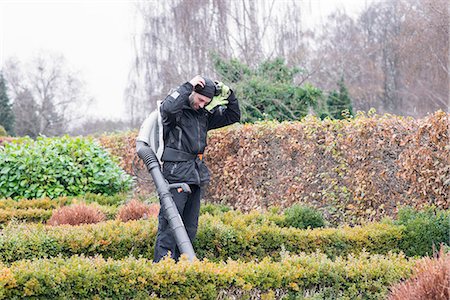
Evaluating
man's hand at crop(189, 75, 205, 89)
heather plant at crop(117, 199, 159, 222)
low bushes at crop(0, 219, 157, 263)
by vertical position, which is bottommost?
A: heather plant at crop(117, 199, 159, 222)

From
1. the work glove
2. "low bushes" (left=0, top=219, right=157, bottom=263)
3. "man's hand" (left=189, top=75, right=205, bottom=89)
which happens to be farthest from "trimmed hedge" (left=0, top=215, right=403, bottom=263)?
"man's hand" (left=189, top=75, right=205, bottom=89)

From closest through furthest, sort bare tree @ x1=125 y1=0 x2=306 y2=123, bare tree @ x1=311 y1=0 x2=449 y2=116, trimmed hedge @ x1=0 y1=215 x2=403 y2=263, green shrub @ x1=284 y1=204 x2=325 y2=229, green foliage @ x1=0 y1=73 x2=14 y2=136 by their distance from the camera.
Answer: trimmed hedge @ x1=0 y1=215 x2=403 y2=263 < green shrub @ x1=284 y1=204 x2=325 y2=229 < bare tree @ x1=125 y1=0 x2=306 y2=123 < bare tree @ x1=311 y1=0 x2=449 y2=116 < green foliage @ x1=0 y1=73 x2=14 y2=136

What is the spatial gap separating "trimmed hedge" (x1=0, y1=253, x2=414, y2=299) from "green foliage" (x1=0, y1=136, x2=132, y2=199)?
20.2 feet

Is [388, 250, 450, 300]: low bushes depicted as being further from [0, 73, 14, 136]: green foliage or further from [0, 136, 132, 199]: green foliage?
[0, 73, 14, 136]: green foliage

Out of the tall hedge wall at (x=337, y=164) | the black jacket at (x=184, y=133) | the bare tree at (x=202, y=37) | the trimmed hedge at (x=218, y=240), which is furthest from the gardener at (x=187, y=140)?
the bare tree at (x=202, y=37)

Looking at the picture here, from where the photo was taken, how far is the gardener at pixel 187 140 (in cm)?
454

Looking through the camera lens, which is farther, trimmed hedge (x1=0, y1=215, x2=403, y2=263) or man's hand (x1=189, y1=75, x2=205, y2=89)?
trimmed hedge (x1=0, y1=215, x2=403, y2=263)

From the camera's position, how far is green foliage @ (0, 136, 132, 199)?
30.4 ft

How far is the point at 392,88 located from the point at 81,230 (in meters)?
31.2

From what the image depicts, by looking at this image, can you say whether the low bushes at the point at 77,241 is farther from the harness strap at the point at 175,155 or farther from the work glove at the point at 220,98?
the work glove at the point at 220,98

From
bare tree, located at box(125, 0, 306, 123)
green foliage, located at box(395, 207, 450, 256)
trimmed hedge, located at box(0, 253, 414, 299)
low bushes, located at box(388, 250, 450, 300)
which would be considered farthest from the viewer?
bare tree, located at box(125, 0, 306, 123)

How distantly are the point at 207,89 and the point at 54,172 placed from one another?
5.53 meters

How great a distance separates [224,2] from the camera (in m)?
17.9

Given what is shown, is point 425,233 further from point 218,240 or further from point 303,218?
point 218,240
